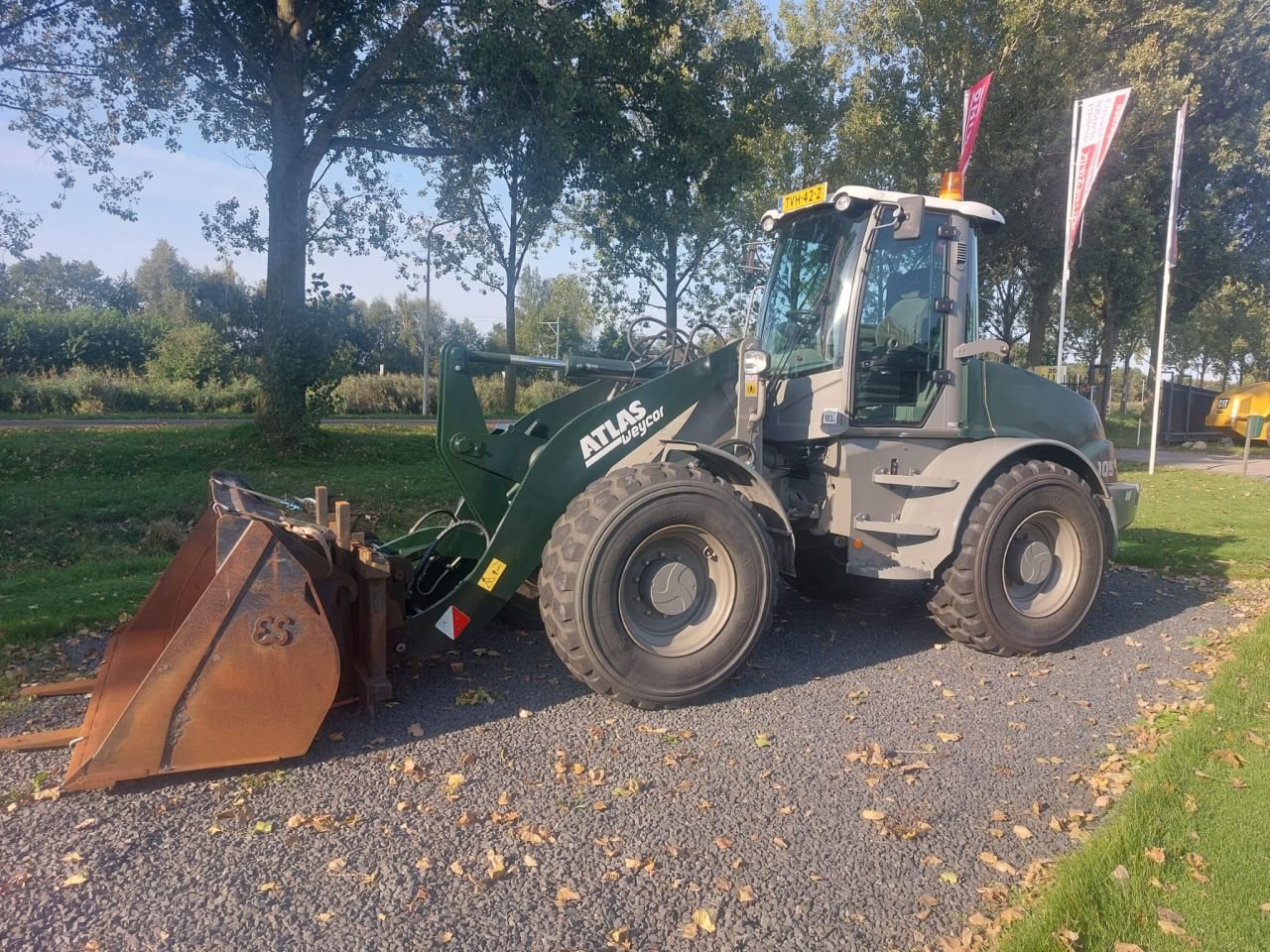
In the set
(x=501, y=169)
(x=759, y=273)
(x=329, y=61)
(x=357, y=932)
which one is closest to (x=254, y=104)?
(x=329, y=61)

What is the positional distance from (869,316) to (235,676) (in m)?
4.21

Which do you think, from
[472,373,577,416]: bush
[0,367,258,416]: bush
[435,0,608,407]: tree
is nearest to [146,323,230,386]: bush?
[0,367,258,416]: bush

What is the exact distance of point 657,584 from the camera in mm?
4590

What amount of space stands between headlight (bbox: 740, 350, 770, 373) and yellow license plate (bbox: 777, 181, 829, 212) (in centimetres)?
122

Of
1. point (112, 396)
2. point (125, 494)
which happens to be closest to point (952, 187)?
point (125, 494)

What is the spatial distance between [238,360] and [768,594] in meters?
34.0

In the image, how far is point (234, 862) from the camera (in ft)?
9.89

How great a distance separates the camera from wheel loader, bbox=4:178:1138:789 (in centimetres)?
→ 357

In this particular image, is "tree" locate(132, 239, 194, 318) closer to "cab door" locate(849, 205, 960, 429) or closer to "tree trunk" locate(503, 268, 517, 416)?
"tree trunk" locate(503, 268, 517, 416)

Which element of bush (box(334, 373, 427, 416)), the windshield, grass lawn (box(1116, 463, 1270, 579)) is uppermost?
the windshield

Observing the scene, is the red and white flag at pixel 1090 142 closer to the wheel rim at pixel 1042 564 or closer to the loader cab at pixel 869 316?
the loader cab at pixel 869 316

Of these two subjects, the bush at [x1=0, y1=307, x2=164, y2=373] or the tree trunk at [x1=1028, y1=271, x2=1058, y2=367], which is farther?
the bush at [x1=0, y1=307, x2=164, y2=373]

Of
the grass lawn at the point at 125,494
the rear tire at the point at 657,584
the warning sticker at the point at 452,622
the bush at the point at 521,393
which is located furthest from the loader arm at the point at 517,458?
the bush at the point at 521,393

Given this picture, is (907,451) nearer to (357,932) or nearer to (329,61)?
(357,932)
